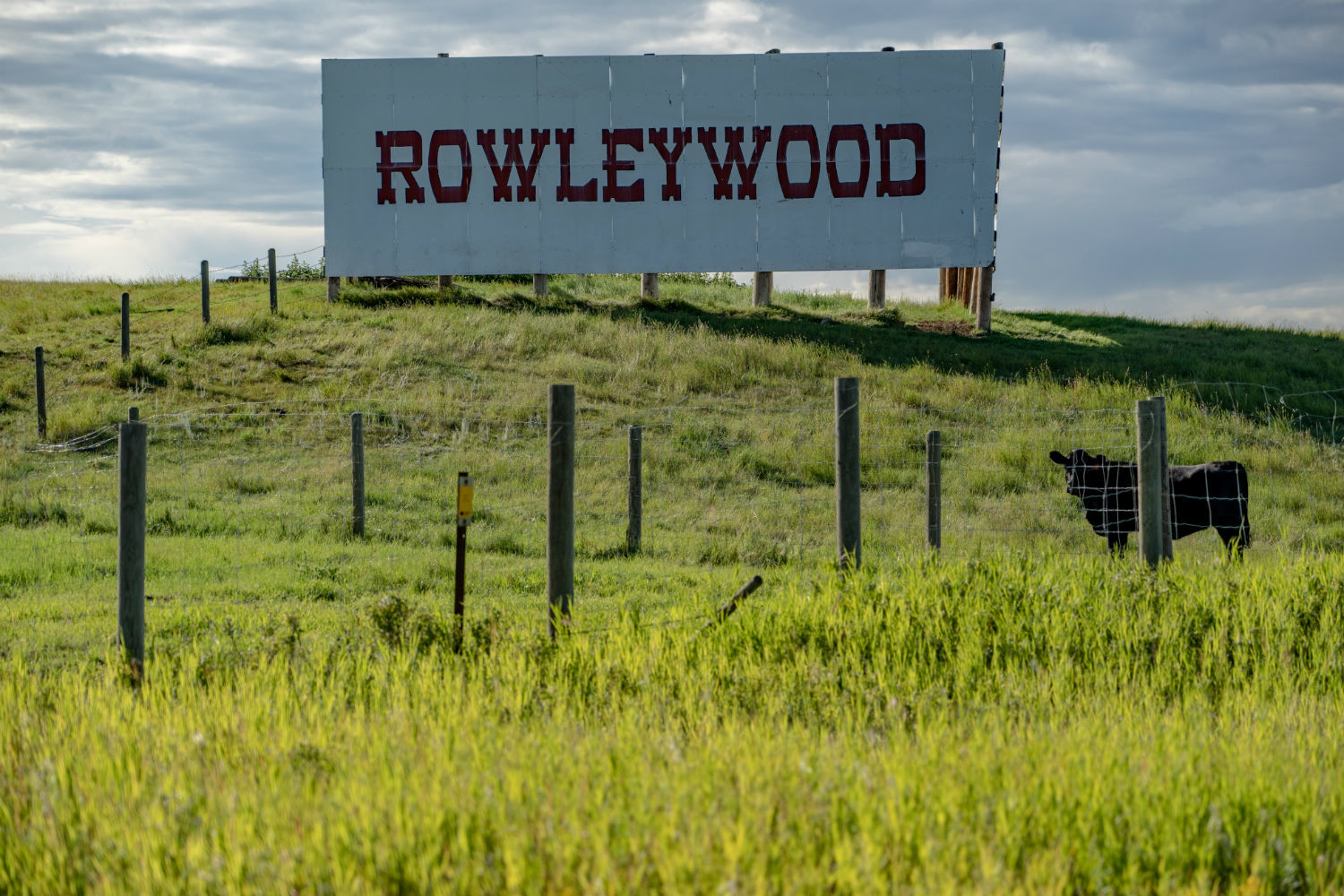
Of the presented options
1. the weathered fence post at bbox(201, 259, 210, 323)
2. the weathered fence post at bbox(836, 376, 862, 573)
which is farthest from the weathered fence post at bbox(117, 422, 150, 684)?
the weathered fence post at bbox(201, 259, 210, 323)

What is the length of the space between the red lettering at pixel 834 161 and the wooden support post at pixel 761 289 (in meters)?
2.91

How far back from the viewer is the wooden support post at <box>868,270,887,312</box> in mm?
30578

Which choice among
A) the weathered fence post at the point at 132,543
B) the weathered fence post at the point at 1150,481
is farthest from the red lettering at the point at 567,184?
the weathered fence post at the point at 132,543

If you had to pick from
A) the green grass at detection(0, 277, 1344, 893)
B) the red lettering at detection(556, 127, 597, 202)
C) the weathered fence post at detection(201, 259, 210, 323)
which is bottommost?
the green grass at detection(0, 277, 1344, 893)

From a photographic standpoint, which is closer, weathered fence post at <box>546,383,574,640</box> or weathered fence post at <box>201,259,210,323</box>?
weathered fence post at <box>546,383,574,640</box>

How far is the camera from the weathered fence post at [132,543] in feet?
21.7

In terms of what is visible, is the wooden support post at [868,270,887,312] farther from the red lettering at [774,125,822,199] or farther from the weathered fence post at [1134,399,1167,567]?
the weathered fence post at [1134,399,1167,567]

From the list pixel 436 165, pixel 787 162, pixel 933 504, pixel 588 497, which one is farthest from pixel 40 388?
pixel 787 162

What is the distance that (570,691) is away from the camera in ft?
18.3

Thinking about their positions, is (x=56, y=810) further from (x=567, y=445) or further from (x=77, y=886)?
(x=567, y=445)

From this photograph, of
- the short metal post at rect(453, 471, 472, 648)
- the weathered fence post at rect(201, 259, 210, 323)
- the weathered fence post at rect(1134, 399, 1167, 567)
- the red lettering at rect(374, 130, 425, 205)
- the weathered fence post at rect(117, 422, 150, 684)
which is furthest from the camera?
the red lettering at rect(374, 130, 425, 205)

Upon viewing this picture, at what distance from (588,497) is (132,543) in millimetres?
8130

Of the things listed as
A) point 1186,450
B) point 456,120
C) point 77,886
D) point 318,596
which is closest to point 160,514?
point 318,596

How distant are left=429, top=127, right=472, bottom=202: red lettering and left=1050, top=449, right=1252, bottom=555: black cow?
21621 millimetres
